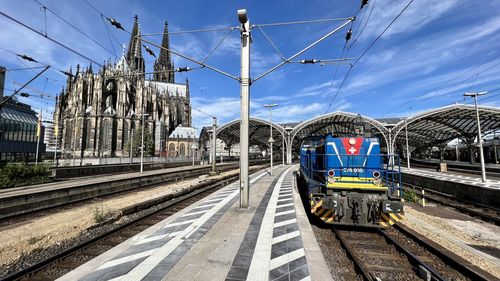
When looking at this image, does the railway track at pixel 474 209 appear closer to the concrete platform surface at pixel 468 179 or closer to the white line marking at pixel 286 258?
the concrete platform surface at pixel 468 179

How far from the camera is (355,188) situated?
7828 mm

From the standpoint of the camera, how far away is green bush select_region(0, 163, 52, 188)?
17984 millimetres

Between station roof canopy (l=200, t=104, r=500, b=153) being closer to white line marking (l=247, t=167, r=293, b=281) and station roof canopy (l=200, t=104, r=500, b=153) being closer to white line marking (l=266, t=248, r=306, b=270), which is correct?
white line marking (l=247, t=167, r=293, b=281)

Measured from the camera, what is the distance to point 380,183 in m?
8.07

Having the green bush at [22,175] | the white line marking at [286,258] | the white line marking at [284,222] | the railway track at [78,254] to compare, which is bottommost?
the railway track at [78,254]

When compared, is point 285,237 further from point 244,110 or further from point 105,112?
point 105,112

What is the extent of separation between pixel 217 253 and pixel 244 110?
5.70 metres

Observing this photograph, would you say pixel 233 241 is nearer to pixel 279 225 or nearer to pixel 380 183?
pixel 279 225

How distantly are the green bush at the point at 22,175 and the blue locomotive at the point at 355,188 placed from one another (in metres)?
22.8

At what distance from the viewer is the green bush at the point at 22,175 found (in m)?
18.0

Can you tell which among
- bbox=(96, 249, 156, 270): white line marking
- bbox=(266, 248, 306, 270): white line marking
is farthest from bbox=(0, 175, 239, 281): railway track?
bbox=(266, 248, 306, 270): white line marking

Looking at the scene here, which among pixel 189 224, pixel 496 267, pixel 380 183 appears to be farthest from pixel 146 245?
pixel 496 267

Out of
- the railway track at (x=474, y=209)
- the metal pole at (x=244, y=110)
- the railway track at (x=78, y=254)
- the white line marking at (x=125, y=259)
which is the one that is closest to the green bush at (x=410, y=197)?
the railway track at (x=474, y=209)

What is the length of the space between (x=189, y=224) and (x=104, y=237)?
2.44 meters
